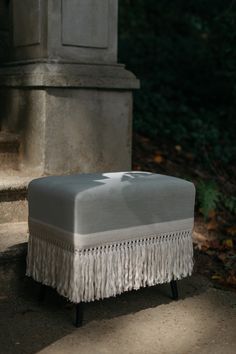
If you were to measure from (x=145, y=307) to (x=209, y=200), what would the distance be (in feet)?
5.06

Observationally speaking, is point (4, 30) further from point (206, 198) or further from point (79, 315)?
point (79, 315)

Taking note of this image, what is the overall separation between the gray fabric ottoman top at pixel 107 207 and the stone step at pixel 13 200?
0.58 metres

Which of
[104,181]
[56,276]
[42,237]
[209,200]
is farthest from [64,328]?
[209,200]

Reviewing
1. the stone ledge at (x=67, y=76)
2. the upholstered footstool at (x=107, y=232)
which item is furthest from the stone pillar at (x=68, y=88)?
the upholstered footstool at (x=107, y=232)

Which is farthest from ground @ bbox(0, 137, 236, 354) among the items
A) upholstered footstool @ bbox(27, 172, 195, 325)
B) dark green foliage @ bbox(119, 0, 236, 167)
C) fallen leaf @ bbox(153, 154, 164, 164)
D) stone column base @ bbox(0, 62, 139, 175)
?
dark green foliage @ bbox(119, 0, 236, 167)

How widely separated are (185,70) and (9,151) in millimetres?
3620

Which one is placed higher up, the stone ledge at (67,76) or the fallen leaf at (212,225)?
the stone ledge at (67,76)

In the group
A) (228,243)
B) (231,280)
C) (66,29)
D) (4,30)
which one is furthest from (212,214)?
(4,30)

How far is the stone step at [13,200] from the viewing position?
3.72 metres

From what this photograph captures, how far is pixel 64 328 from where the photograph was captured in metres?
3.01

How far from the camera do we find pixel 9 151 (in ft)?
13.5

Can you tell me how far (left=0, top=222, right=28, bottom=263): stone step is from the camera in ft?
10.8

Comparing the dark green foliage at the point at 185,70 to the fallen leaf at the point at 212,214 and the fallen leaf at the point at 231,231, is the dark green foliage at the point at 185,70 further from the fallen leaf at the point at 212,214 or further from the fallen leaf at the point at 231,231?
the fallen leaf at the point at 231,231

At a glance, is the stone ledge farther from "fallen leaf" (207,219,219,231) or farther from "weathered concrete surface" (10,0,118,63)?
"fallen leaf" (207,219,219,231)
